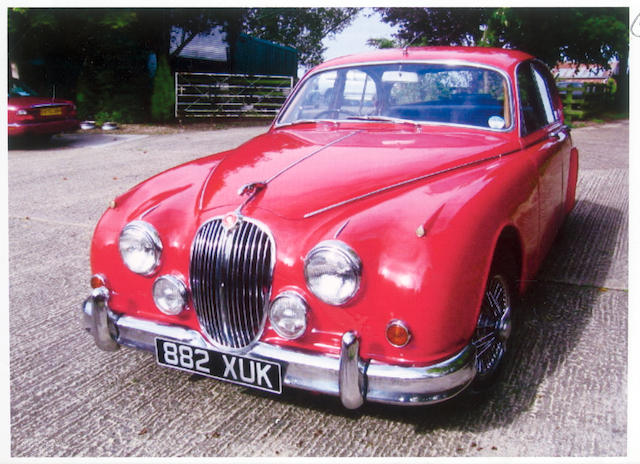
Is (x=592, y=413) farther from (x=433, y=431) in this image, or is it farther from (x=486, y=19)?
(x=486, y=19)

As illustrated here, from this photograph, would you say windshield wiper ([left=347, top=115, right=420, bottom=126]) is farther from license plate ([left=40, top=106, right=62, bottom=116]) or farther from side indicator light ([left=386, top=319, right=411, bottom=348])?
license plate ([left=40, top=106, right=62, bottom=116])

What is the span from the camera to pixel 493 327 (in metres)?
2.43

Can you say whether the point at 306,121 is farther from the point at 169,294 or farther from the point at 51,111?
the point at 51,111

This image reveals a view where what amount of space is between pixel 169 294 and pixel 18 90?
1082 cm

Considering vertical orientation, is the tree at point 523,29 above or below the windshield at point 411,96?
above

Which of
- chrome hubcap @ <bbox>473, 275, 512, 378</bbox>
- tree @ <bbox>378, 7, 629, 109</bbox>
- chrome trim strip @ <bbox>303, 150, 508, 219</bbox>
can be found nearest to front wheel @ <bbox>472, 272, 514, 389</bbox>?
chrome hubcap @ <bbox>473, 275, 512, 378</bbox>

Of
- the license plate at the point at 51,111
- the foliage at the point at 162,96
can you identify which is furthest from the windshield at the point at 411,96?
the foliage at the point at 162,96

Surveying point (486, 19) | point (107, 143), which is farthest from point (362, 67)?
point (486, 19)

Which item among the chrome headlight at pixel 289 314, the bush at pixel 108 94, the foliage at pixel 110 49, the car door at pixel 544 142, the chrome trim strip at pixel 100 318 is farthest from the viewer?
the bush at pixel 108 94

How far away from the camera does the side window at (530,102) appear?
320 cm

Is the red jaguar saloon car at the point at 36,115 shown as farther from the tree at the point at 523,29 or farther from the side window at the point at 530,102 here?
the side window at the point at 530,102

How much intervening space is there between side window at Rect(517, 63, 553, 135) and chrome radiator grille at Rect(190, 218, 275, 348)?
5.85ft

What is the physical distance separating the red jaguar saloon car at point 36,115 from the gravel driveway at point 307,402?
6.96 m

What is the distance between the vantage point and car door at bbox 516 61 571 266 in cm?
306
